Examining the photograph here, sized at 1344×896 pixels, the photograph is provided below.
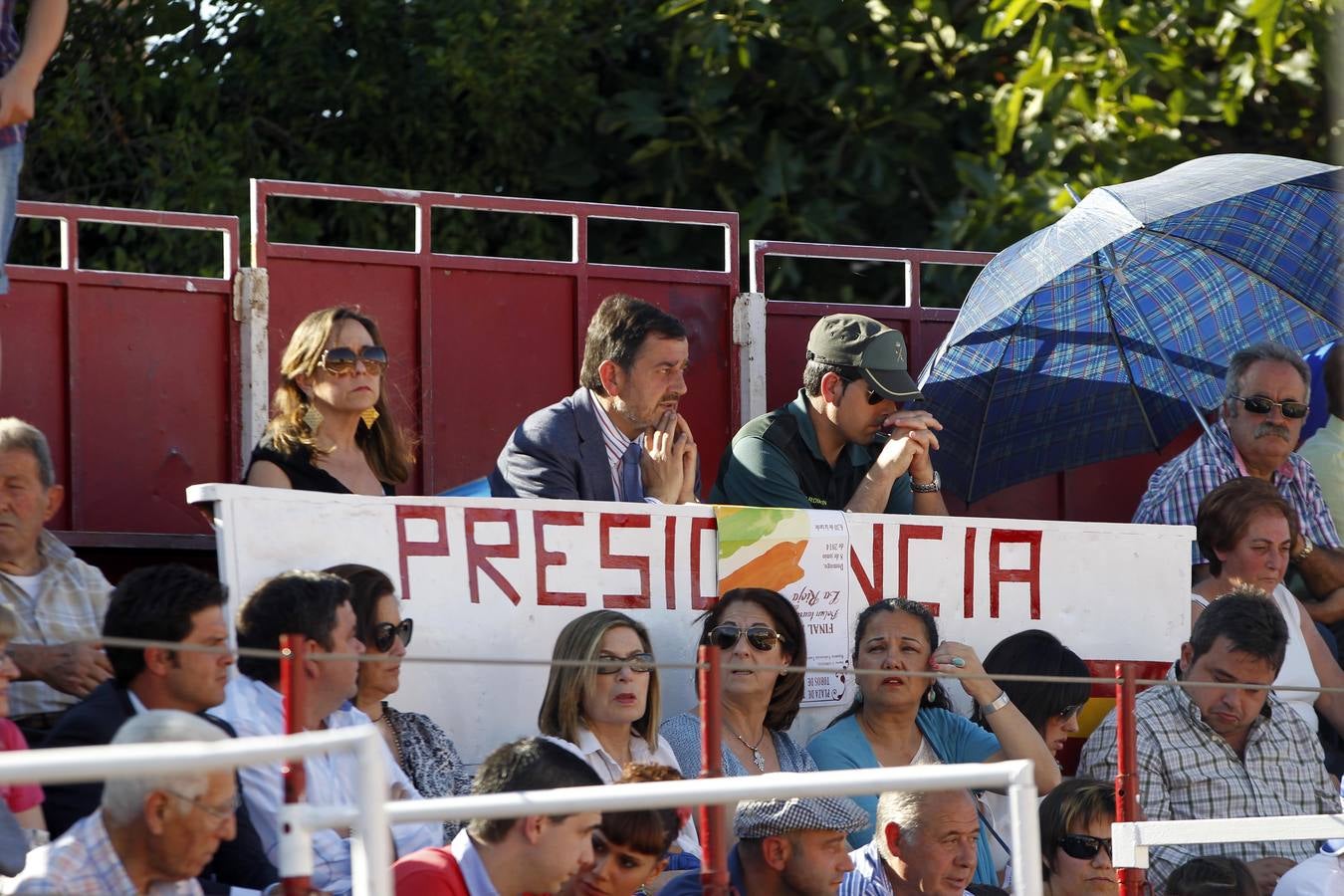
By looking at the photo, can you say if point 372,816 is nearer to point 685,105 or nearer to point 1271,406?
point 1271,406

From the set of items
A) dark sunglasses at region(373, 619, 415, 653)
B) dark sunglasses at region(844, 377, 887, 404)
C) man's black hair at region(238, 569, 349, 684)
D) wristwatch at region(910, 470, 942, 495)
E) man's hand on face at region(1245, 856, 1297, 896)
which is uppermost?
dark sunglasses at region(844, 377, 887, 404)

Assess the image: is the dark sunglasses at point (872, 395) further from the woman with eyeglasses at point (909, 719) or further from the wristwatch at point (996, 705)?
the wristwatch at point (996, 705)

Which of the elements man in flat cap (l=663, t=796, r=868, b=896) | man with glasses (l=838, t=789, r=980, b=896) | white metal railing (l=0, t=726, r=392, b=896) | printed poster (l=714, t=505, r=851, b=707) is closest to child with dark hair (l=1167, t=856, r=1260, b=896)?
man with glasses (l=838, t=789, r=980, b=896)

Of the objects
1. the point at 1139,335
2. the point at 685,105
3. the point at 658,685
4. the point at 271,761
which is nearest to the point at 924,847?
the point at 658,685

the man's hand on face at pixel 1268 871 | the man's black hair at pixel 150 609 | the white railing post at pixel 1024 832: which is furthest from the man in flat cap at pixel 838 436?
the white railing post at pixel 1024 832

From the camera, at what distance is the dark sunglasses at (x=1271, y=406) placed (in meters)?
7.16

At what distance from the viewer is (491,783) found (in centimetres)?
466

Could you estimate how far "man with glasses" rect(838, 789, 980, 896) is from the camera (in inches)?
209

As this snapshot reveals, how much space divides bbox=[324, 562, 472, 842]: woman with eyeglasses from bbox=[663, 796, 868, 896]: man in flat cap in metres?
0.78

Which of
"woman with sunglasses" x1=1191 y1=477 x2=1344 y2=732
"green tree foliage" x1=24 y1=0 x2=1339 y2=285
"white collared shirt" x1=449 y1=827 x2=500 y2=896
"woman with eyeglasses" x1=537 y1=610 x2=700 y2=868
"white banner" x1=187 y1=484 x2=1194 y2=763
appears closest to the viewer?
"white collared shirt" x1=449 y1=827 x2=500 y2=896

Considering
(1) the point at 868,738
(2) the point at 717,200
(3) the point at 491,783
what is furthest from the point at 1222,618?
(2) the point at 717,200

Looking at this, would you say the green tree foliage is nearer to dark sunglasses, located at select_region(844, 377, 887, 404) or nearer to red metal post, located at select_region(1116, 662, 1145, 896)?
dark sunglasses, located at select_region(844, 377, 887, 404)

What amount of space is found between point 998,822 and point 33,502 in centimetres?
290

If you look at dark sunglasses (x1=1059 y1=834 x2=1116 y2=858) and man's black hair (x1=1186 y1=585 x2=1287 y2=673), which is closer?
dark sunglasses (x1=1059 y1=834 x2=1116 y2=858)
